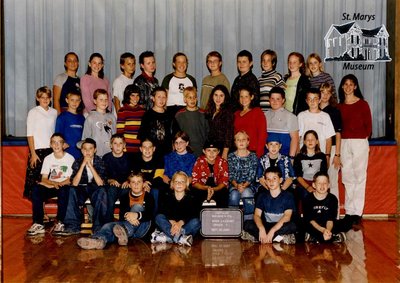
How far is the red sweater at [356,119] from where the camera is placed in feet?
28.7

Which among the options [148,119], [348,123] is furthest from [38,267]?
[348,123]

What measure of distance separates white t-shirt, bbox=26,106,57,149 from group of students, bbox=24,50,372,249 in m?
0.01

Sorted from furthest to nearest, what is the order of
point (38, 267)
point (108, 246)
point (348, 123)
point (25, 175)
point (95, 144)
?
point (25, 175), point (348, 123), point (95, 144), point (108, 246), point (38, 267)

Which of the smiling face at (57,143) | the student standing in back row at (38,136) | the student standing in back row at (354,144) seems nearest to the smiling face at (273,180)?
the student standing in back row at (354,144)

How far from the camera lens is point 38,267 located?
21.3ft

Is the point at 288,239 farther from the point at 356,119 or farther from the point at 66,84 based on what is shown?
the point at 66,84

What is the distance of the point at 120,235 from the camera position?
7512mm

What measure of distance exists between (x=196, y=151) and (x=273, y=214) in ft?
3.75

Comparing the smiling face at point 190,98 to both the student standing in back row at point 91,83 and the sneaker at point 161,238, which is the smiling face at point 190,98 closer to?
the student standing in back row at point 91,83

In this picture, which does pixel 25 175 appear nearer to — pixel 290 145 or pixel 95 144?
pixel 95 144

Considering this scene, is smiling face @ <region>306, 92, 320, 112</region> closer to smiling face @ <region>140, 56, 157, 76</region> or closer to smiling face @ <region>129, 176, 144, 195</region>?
smiling face @ <region>140, 56, 157, 76</region>

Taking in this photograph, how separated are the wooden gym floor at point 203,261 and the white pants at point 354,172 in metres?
0.79

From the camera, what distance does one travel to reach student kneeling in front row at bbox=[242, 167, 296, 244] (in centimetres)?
766

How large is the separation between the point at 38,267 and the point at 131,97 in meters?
2.44
